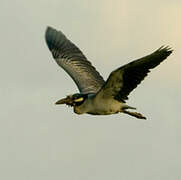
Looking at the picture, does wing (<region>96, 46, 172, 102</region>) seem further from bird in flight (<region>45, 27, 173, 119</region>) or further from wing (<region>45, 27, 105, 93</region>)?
wing (<region>45, 27, 105, 93</region>)

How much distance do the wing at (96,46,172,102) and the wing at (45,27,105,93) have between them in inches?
95.4

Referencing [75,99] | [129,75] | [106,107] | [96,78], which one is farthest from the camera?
[96,78]

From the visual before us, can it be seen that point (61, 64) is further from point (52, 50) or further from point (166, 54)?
point (166, 54)

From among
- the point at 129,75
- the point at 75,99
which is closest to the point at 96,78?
the point at 75,99

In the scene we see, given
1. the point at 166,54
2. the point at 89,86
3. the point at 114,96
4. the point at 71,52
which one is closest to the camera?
the point at 166,54


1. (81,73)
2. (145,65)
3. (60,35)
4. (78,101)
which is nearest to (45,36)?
(60,35)

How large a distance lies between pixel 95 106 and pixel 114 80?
1.24 meters

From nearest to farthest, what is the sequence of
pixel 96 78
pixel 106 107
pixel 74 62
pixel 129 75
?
pixel 129 75 < pixel 106 107 < pixel 96 78 < pixel 74 62

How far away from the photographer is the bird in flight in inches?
831

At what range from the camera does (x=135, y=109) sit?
22859 millimetres

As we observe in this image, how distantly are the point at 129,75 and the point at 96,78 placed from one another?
402 centimetres

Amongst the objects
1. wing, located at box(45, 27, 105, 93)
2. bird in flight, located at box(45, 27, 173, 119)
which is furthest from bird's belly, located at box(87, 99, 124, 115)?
wing, located at box(45, 27, 105, 93)

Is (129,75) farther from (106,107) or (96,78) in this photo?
(96,78)

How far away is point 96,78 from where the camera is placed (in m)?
25.5
